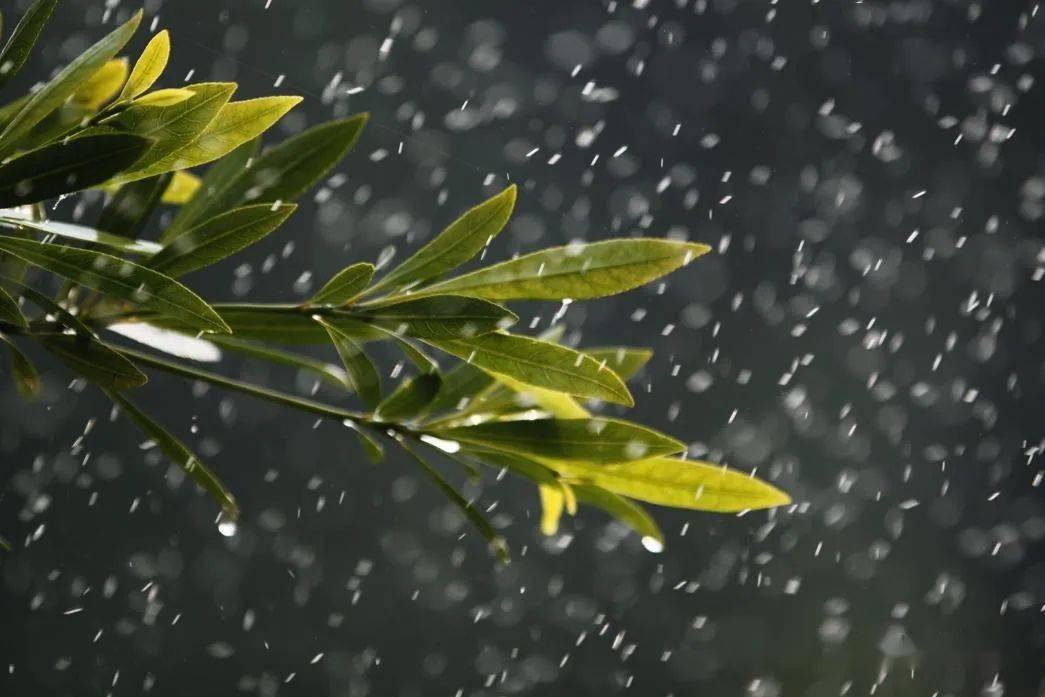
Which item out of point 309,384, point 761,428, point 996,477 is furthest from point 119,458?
point 996,477

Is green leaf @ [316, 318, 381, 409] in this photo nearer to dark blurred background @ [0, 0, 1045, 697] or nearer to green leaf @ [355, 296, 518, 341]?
green leaf @ [355, 296, 518, 341]

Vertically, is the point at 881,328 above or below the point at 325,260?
below

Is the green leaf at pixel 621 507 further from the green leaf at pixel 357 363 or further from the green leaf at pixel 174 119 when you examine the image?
the green leaf at pixel 174 119

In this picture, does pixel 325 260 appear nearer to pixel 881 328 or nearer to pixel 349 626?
pixel 349 626

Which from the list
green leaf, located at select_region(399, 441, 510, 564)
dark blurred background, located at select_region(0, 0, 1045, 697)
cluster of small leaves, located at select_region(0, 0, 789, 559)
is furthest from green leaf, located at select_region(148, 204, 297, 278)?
dark blurred background, located at select_region(0, 0, 1045, 697)

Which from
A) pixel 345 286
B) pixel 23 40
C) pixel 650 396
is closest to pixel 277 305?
pixel 345 286

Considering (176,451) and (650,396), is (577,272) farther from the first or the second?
(650,396)
